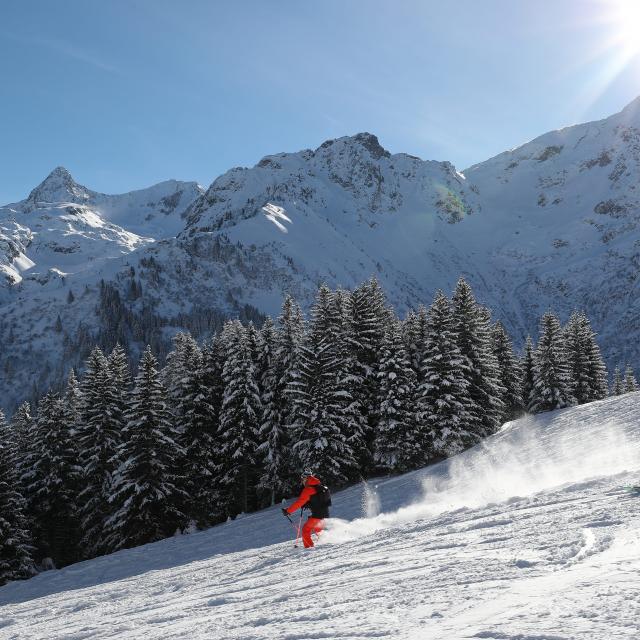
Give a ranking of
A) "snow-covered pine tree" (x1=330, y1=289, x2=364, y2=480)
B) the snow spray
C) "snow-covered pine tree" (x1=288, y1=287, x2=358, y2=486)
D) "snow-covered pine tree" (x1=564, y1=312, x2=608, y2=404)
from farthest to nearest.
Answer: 1. "snow-covered pine tree" (x1=564, y1=312, x2=608, y2=404)
2. "snow-covered pine tree" (x1=330, y1=289, x2=364, y2=480)
3. "snow-covered pine tree" (x1=288, y1=287, x2=358, y2=486)
4. the snow spray

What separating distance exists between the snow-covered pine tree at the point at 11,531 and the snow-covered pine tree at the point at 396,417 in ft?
64.1

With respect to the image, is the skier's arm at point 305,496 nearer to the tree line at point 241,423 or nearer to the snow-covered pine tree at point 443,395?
the tree line at point 241,423

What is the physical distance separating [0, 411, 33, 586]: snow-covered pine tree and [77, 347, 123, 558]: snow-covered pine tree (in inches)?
137

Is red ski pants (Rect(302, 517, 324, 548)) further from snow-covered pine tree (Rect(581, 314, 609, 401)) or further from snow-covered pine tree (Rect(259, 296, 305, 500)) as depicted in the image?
snow-covered pine tree (Rect(581, 314, 609, 401))

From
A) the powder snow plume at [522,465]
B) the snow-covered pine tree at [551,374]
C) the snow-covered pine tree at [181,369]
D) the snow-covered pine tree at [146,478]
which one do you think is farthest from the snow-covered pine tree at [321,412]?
the snow-covered pine tree at [551,374]

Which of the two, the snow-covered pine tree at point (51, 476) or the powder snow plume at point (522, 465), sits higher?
the snow-covered pine tree at point (51, 476)

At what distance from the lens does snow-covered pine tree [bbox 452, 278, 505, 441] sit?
34.8 meters

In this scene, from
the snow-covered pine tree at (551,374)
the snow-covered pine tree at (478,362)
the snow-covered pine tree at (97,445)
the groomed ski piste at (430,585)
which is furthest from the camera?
the snow-covered pine tree at (551,374)

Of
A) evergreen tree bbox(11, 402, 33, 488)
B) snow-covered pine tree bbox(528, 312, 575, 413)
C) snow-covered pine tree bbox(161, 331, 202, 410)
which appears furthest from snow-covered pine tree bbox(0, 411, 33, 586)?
snow-covered pine tree bbox(528, 312, 575, 413)

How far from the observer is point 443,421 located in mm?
31984

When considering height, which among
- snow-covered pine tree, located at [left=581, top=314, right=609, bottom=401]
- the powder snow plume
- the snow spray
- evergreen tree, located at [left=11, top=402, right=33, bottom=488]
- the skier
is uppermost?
evergreen tree, located at [left=11, top=402, right=33, bottom=488]

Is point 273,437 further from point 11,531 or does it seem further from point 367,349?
point 11,531

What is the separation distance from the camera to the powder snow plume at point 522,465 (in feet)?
48.7

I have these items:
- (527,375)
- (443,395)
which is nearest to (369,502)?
(443,395)
